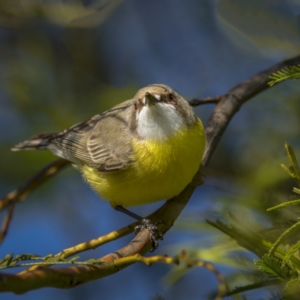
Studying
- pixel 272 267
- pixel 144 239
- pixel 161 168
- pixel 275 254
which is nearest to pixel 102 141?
pixel 161 168

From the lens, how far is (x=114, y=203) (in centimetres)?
417

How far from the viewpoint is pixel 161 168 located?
3.54m

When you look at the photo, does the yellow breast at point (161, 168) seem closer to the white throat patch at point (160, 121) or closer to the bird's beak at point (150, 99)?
the white throat patch at point (160, 121)

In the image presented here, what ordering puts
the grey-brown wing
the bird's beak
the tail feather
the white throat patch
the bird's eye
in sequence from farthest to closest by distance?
the tail feather → the grey-brown wing → the bird's eye → the white throat patch → the bird's beak

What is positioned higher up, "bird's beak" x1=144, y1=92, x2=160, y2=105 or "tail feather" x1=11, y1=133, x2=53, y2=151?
"bird's beak" x1=144, y1=92, x2=160, y2=105

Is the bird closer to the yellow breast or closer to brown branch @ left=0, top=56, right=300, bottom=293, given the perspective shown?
the yellow breast

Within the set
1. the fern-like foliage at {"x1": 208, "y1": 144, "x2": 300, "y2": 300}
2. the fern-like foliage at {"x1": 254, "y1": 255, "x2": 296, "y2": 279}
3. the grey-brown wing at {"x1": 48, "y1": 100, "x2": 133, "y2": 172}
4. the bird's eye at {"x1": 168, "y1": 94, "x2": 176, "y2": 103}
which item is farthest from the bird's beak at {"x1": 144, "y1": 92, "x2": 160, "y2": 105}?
the fern-like foliage at {"x1": 254, "y1": 255, "x2": 296, "y2": 279}

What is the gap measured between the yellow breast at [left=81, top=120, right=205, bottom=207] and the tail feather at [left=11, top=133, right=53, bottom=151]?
1.22m

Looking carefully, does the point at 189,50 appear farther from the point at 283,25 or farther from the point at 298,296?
the point at 298,296

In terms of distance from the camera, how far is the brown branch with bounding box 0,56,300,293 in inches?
55.0

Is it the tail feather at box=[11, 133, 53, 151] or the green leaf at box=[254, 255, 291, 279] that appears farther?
the tail feather at box=[11, 133, 53, 151]

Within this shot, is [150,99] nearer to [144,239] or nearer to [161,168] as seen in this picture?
[161,168]

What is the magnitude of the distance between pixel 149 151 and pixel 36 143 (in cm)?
159

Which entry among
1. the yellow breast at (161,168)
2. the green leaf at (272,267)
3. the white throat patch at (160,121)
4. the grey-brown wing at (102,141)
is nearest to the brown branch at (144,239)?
the yellow breast at (161,168)
